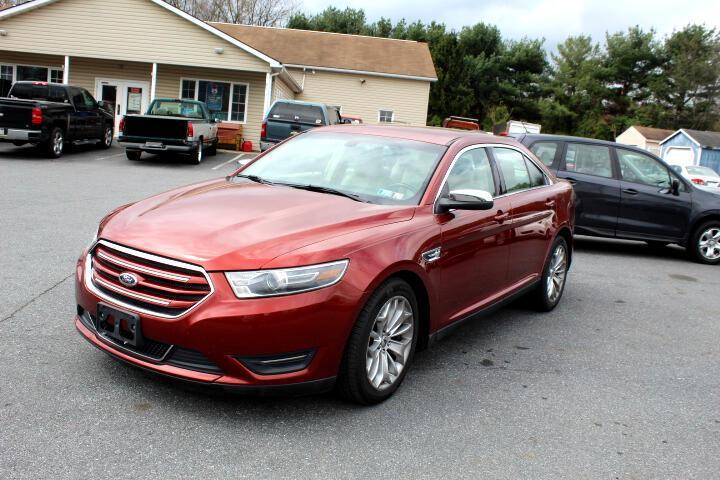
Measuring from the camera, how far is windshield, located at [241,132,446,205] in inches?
169

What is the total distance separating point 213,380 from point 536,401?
201 cm

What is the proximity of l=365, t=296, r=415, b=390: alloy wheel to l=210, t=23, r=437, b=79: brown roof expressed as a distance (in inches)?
1122

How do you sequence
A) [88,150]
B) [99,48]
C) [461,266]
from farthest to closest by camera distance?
[99,48] → [88,150] → [461,266]

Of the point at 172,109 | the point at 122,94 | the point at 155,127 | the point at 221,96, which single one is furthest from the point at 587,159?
the point at 122,94

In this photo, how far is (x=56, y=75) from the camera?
26.3 m

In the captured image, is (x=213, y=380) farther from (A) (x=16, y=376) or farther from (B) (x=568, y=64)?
(B) (x=568, y=64)

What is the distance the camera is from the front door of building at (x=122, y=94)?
85.0 ft

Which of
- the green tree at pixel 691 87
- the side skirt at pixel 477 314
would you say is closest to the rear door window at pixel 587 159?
the side skirt at pixel 477 314

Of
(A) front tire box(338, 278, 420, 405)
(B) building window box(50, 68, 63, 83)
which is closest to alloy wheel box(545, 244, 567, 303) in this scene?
(A) front tire box(338, 278, 420, 405)

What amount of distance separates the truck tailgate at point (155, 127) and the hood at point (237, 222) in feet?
44.2

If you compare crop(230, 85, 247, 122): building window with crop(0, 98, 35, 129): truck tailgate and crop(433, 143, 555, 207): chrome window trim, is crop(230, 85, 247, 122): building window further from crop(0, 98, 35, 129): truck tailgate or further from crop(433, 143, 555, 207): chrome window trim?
crop(433, 143, 555, 207): chrome window trim

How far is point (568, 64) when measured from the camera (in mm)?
63938

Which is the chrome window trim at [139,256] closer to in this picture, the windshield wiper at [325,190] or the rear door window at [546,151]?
the windshield wiper at [325,190]

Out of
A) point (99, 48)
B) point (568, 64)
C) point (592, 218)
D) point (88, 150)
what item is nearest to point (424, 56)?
point (99, 48)
